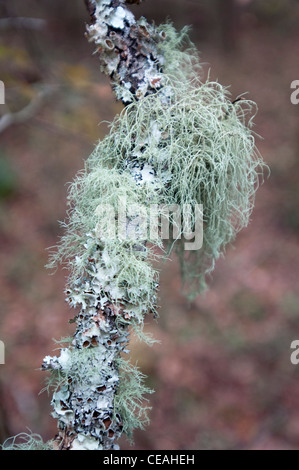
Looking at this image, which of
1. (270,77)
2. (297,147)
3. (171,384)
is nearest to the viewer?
(171,384)

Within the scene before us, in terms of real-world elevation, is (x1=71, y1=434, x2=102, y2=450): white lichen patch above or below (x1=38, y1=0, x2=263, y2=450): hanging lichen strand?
below

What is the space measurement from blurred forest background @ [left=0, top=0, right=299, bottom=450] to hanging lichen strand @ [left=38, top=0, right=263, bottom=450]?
22.8 inches

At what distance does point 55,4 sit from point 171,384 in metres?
4.81

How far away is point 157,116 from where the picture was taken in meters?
0.85

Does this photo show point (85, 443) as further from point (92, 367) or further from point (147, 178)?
point (147, 178)

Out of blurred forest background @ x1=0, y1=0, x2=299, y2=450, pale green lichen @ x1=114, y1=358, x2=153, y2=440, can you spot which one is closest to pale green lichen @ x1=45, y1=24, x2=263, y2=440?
pale green lichen @ x1=114, y1=358, x2=153, y2=440

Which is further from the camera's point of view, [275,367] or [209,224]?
[275,367]

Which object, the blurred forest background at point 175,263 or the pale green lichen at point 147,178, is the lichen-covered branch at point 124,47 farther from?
the blurred forest background at point 175,263

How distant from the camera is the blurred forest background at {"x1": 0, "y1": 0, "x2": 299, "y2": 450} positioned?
2588 mm

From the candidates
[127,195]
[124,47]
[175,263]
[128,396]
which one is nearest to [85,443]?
[128,396]

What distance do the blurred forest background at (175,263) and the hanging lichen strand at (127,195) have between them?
58 cm

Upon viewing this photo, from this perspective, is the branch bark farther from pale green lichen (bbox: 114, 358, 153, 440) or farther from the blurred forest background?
the blurred forest background
